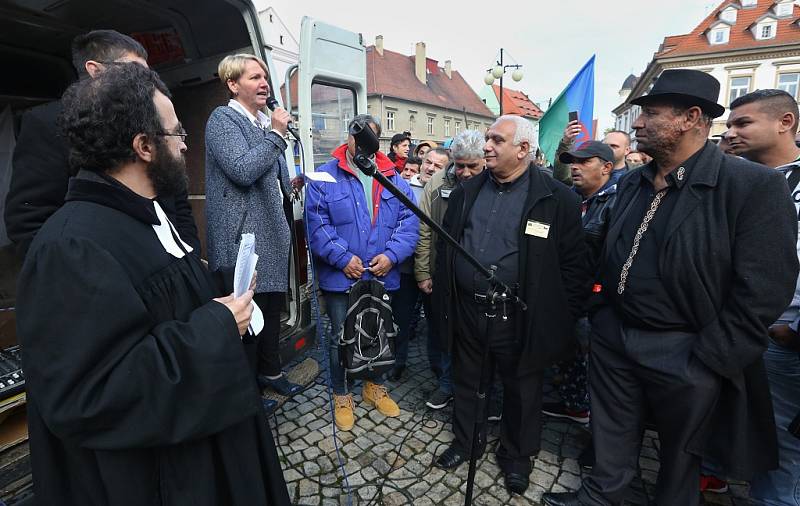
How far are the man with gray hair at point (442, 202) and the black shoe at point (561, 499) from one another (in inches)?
42.6

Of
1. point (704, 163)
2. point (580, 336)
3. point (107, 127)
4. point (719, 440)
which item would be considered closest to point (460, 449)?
point (580, 336)

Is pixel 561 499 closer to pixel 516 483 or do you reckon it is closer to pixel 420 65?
pixel 516 483

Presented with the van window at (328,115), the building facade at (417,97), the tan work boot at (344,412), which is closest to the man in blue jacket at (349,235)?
the tan work boot at (344,412)

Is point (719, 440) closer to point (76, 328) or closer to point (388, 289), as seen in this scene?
point (388, 289)

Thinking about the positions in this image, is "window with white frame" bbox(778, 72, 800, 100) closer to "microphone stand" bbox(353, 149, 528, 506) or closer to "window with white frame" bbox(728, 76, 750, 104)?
"window with white frame" bbox(728, 76, 750, 104)

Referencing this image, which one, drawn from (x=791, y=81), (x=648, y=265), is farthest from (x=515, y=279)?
(x=791, y=81)

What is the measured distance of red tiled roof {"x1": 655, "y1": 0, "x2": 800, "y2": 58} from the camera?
26484mm

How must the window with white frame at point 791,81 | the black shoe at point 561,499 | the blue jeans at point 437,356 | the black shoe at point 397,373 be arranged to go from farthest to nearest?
the window with white frame at point 791,81, the black shoe at point 397,373, the blue jeans at point 437,356, the black shoe at point 561,499

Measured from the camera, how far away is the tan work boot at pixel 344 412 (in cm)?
303

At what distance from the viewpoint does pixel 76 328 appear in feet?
3.15

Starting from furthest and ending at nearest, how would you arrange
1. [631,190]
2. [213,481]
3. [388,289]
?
[388,289] → [631,190] → [213,481]

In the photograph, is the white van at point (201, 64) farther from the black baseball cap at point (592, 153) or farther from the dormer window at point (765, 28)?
the dormer window at point (765, 28)

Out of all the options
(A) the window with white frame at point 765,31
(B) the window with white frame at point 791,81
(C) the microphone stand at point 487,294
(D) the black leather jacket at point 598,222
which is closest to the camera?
(C) the microphone stand at point 487,294

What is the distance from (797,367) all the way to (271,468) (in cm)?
246
